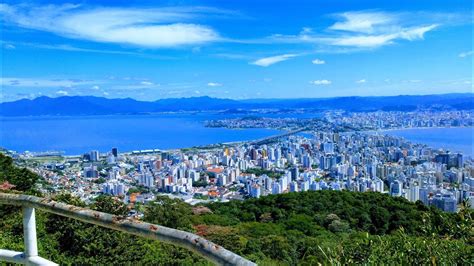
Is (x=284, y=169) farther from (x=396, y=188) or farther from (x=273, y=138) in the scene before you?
(x=273, y=138)

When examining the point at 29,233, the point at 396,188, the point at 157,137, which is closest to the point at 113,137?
the point at 157,137

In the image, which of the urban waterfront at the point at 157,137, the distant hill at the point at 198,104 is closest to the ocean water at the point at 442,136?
the urban waterfront at the point at 157,137

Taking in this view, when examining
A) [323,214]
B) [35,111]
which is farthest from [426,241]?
[35,111]

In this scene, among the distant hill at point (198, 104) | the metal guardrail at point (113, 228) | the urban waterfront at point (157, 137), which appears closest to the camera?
the metal guardrail at point (113, 228)

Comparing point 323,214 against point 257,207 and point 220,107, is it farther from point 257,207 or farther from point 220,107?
point 220,107

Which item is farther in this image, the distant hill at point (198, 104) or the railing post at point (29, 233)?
the distant hill at point (198, 104)

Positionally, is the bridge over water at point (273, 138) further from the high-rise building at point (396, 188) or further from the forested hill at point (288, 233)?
the forested hill at point (288, 233)
